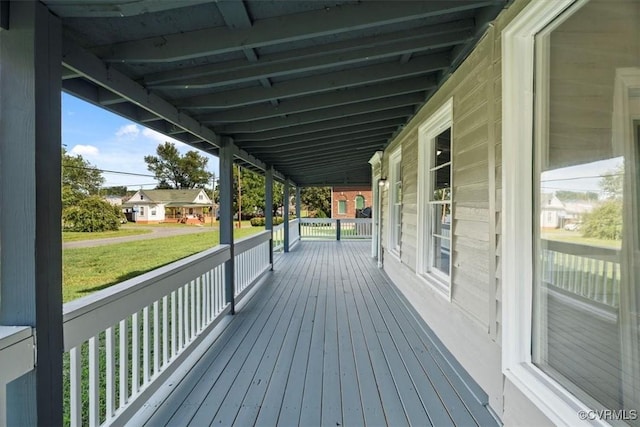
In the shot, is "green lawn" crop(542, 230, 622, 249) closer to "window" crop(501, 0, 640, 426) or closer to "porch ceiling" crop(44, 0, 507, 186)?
"window" crop(501, 0, 640, 426)

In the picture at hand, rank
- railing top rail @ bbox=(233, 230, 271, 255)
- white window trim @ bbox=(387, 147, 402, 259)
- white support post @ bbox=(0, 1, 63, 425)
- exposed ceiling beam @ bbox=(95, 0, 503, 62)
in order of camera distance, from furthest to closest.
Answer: white window trim @ bbox=(387, 147, 402, 259) → railing top rail @ bbox=(233, 230, 271, 255) → exposed ceiling beam @ bbox=(95, 0, 503, 62) → white support post @ bbox=(0, 1, 63, 425)

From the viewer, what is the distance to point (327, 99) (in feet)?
10.5

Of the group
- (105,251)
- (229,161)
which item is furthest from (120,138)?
(229,161)

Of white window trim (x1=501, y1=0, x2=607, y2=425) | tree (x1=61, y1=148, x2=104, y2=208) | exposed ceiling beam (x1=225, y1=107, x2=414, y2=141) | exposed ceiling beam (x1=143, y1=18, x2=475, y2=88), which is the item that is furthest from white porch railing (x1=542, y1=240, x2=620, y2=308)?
tree (x1=61, y1=148, x2=104, y2=208)

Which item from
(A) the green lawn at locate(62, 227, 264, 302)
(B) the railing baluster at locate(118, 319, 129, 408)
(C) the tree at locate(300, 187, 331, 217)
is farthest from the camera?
(C) the tree at locate(300, 187, 331, 217)

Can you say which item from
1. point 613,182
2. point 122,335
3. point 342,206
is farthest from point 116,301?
point 342,206

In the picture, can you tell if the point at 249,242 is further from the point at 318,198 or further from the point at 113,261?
the point at 318,198

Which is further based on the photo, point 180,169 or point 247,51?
point 180,169

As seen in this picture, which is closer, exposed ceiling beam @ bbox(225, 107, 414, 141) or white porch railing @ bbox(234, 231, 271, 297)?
exposed ceiling beam @ bbox(225, 107, 414, 141)

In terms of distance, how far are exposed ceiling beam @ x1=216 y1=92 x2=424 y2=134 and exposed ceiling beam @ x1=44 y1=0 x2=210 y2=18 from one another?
2257mm

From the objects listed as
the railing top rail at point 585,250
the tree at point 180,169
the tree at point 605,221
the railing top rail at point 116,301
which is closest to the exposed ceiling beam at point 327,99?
the railing top rail at point 116,301

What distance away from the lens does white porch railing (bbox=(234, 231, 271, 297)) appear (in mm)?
4562

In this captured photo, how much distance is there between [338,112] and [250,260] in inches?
116

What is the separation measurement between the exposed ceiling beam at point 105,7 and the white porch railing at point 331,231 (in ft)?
35.5
